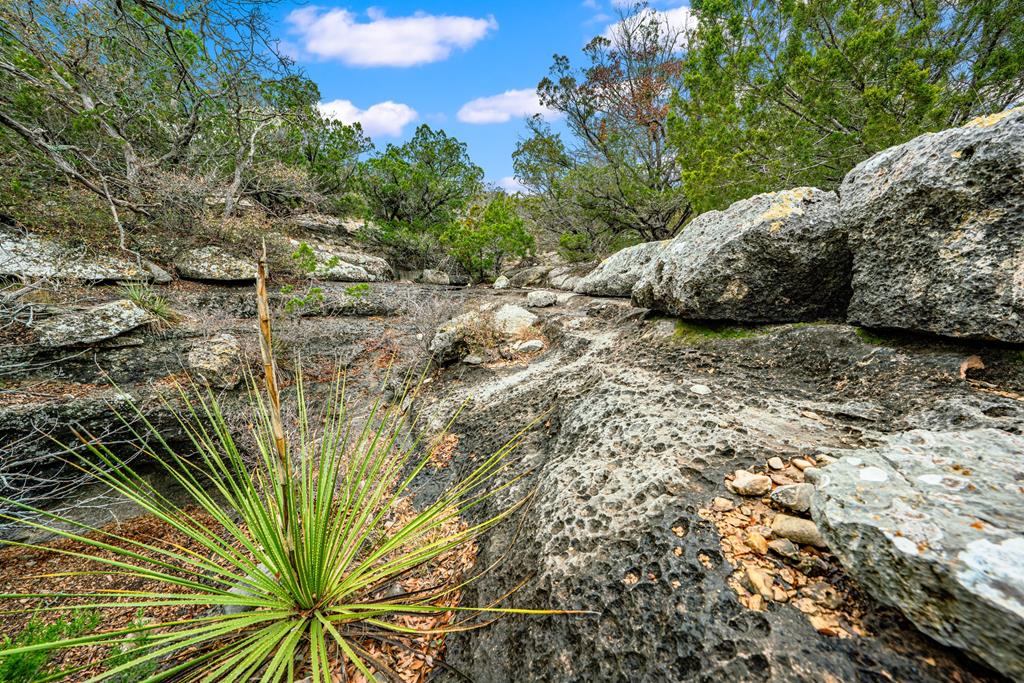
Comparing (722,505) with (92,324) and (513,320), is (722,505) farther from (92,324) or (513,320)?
(92,324)

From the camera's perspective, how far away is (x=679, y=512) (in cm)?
129

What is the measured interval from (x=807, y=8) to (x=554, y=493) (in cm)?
592

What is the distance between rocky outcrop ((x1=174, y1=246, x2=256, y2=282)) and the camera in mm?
7102

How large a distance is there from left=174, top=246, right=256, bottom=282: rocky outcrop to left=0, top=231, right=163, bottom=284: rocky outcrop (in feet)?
3.30

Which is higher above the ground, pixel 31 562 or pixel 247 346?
pixel 247 346

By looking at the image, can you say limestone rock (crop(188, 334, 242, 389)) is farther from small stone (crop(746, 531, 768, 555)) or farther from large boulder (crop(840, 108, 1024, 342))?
large boulder (crop(840, 108, 1024, 342))

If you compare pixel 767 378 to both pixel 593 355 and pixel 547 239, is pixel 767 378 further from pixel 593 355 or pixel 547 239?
pixel 547 239

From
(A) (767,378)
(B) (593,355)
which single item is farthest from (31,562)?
(A) (767,378)

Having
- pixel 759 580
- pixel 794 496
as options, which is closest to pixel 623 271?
pixel 794 496

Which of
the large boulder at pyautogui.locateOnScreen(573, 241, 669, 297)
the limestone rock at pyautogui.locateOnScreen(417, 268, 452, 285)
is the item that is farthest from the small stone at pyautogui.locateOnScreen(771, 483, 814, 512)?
the limestone rock at pyautogui.locateOnScreen(417, 268, 452, 285)

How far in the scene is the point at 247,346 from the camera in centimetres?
503

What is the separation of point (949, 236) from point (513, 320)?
13.8ft

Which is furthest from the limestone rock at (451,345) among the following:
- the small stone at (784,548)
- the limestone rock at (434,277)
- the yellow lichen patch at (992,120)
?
the limestone rock at (434,277)

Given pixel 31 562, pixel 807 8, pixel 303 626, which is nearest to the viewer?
pixel 303 626
